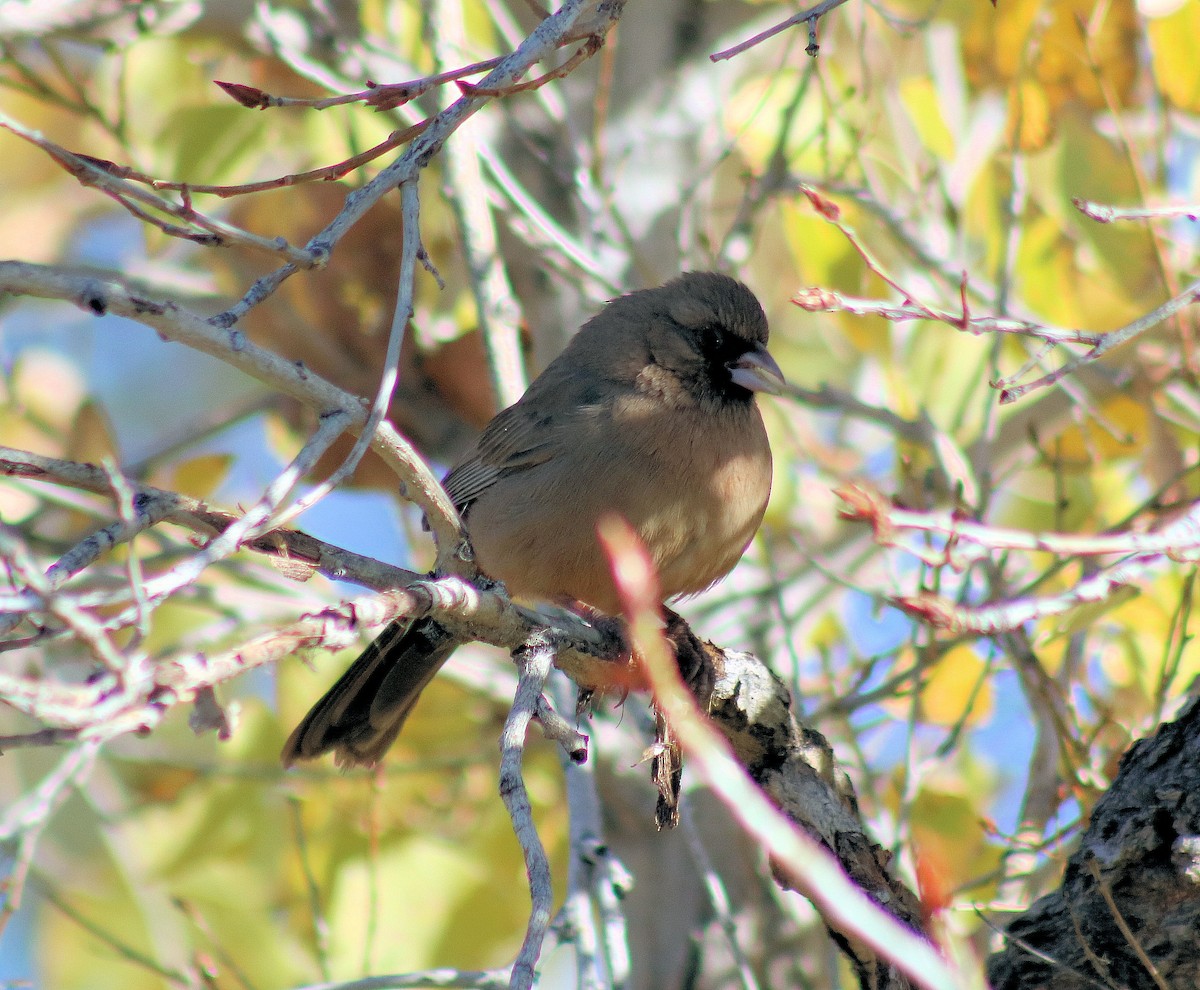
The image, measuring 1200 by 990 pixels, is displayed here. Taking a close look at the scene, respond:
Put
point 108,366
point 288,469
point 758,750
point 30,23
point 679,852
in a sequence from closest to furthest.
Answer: point 288,469 < point 758,750 < point 30,23 < point 679,852 < point 108,366

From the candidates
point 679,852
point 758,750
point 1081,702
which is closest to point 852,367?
point 1081,702

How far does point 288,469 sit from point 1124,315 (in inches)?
189

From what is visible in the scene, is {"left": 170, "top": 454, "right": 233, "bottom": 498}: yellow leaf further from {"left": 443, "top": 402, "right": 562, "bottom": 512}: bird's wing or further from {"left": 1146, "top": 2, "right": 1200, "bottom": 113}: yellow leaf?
{"left": 1146, "top": 2, "right": 1200, "bottom": 113}: yellow leaf

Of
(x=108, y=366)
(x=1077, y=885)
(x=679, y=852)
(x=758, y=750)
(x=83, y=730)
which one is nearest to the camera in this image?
(x=83, y=730)

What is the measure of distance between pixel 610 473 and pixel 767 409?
2.89 meters

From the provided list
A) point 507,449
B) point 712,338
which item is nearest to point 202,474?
point 507,449

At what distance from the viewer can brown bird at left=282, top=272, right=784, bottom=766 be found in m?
4.46

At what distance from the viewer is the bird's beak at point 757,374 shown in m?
4.92

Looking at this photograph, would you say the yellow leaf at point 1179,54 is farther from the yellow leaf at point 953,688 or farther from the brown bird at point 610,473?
the yellow leaf at point 953,688

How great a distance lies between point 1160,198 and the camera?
5375 mm

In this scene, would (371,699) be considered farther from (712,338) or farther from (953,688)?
(953,688)

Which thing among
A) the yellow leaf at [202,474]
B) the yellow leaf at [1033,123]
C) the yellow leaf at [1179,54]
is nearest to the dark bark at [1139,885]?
the yellow leaf at [1179,54]

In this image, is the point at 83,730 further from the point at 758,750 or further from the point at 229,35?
the point at 229,35

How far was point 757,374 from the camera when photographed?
4957 millimetres
